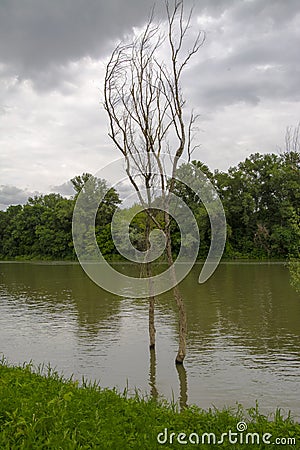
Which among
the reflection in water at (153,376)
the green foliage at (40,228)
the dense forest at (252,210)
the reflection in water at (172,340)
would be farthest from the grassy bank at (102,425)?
the green foliage at (40,228)

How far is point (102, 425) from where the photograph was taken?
12.9 ft

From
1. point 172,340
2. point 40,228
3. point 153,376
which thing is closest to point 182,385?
point 153,376

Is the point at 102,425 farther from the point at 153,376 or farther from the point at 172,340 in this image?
the point at 172,340

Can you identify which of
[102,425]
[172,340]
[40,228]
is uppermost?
[40,228]

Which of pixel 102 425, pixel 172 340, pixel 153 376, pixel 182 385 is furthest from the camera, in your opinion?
pixel 172 340

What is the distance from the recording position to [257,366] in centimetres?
973

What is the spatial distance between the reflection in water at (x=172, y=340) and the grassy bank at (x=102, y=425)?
3.29 m

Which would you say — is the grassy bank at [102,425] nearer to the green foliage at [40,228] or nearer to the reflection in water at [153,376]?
the reflection in water at [153,376]

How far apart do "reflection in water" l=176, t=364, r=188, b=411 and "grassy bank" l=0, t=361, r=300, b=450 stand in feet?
9.23

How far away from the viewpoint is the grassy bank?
3590 mm

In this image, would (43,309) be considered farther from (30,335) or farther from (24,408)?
(24,408)

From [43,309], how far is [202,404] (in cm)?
1115

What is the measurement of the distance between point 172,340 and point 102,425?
850 centimetres

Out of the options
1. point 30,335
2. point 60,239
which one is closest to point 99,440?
point 30,335
